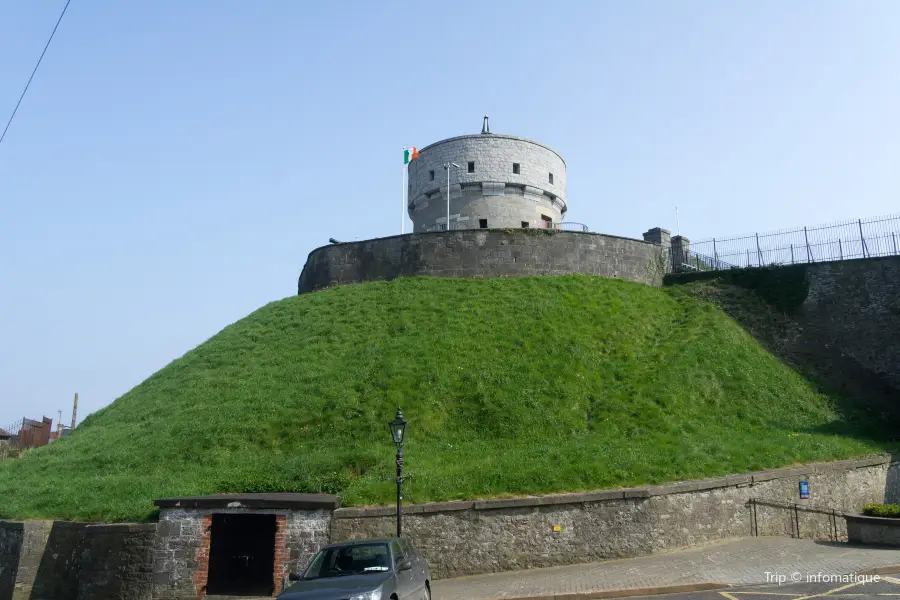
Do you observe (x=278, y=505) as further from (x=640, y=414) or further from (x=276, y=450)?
(x=640, y=414)

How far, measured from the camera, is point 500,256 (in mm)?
29312

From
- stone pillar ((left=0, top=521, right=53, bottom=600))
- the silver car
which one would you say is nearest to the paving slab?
the silver car

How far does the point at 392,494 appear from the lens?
50.4ft

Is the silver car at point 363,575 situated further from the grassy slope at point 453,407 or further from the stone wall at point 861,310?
the stone wall at point 861,310

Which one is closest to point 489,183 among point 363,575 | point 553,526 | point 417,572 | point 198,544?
point 553,526

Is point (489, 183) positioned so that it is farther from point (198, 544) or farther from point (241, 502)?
point (198, 544)

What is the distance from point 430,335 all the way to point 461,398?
403cm

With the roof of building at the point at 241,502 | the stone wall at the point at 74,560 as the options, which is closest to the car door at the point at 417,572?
the roof of building at the point at 241,502

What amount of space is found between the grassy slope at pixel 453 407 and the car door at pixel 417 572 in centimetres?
357

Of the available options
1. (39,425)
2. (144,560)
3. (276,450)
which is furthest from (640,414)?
(39,425)

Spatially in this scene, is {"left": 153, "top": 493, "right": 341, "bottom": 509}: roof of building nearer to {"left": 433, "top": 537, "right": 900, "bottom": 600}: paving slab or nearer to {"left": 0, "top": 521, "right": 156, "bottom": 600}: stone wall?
{"left": 0, "top": 521, "right": 156, "bottom": 600}: stone wall

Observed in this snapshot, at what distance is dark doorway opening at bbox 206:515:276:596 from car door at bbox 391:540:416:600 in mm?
5030

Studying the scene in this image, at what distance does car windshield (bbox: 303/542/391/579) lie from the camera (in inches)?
399

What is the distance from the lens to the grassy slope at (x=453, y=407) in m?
16.6
